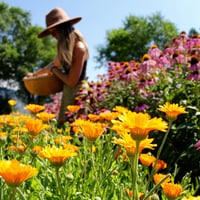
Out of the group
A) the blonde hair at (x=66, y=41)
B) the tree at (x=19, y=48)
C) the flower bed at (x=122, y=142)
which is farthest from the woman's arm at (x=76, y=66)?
the tree at (x=19, y=48)

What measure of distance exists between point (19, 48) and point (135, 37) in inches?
368

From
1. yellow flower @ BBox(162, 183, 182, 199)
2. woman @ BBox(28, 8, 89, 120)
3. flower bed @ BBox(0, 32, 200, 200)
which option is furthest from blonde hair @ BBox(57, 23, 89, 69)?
yellow flower @ BBox(162, 183, 182, 199)

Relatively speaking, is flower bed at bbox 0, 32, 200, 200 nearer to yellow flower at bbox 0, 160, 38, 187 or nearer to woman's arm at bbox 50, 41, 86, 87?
yellow flower at bbox 0, 160, 38, 187

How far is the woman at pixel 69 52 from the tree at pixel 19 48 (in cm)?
1389

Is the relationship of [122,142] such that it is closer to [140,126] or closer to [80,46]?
[140,126]

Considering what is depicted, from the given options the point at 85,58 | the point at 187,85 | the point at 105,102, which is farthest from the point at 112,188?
the point at 85,58

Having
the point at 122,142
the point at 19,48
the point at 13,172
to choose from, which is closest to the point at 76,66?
the point at 122,142

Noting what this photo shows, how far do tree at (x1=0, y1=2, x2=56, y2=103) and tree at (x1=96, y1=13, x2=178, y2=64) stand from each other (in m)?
4.80

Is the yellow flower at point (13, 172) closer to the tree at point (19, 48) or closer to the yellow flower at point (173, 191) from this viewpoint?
the yellow flower at point (173, 191)

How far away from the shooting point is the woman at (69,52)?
268 centimetres

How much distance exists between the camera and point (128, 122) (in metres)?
0.49

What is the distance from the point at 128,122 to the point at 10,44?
17889 mm

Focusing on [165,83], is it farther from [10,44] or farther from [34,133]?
[10,44]

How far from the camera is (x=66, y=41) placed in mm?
2752
